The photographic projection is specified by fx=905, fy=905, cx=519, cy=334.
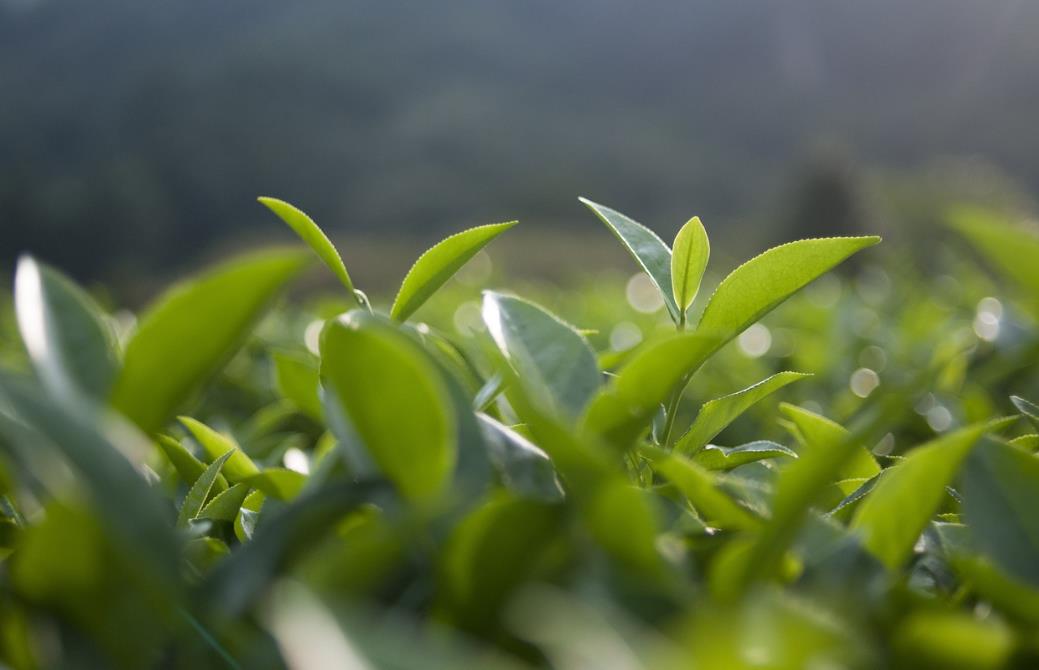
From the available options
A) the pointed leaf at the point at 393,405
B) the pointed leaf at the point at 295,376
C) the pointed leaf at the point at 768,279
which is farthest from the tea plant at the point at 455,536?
the pointed leaf at the point at 295,376

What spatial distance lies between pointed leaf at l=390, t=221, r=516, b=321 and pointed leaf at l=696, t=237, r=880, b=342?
162mm

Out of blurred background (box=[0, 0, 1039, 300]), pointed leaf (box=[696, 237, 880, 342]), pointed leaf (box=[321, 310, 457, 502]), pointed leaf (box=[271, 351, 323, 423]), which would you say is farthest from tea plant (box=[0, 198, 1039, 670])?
blurred background (box=[0, 0, 1039, 300])

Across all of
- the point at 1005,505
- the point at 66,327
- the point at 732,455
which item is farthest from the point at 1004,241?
the point at 66,327

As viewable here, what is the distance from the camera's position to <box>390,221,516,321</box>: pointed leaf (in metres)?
0.64

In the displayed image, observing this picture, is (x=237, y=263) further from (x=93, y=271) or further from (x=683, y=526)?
(x=93, y=271)

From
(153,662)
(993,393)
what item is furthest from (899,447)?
(153,662)

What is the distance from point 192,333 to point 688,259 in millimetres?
382

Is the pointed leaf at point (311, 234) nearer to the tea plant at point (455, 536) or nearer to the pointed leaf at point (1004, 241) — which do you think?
the tea plant at point (455, 536)

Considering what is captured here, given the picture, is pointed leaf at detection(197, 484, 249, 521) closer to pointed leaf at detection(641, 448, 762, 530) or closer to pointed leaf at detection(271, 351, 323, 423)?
pointed leaf at detection(271, 351, 323, 423)

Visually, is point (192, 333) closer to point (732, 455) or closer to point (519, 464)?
point (519, 464)

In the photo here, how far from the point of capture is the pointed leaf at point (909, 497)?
44 centimetres

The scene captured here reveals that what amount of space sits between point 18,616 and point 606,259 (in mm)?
11801

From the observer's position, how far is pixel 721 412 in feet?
2.13

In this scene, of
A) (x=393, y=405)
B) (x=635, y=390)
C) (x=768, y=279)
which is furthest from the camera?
(x=768, y=279)
